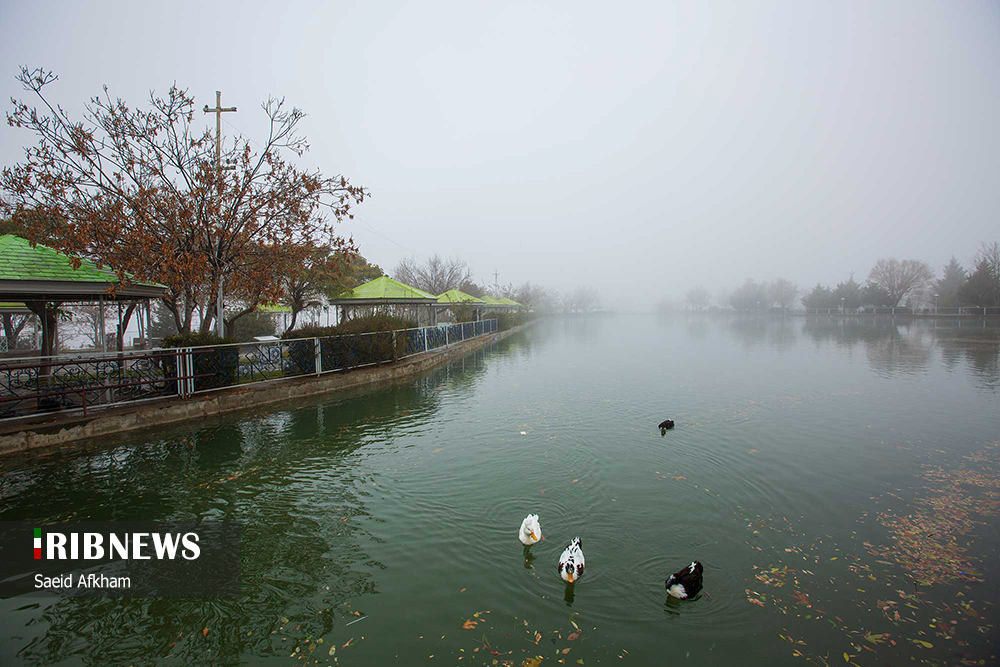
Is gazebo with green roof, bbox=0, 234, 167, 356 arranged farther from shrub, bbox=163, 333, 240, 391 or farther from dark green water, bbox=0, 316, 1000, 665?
dark green water, bbox=0, 316, 1000, 665

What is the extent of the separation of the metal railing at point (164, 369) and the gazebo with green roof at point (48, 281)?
1275mm

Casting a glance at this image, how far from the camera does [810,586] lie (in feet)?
12.4

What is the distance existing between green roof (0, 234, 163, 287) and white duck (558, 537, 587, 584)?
34.8 feet

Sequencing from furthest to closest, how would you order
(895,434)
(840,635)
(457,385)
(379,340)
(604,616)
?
(379,340)
(457,385)
(895,434)
(604,616)
(840,635)

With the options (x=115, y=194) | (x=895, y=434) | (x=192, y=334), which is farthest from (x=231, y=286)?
(x=895, y=434)

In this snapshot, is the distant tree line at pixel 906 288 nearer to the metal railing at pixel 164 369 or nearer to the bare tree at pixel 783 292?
the bare tree at pixel 783 292

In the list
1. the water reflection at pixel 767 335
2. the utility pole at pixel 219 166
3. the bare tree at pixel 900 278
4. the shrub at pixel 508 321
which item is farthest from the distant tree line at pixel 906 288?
the utility pole at pixel 219 166

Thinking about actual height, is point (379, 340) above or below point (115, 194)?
below

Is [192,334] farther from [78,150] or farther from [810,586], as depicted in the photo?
[810,586]

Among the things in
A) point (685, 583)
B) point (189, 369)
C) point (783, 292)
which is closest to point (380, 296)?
point (189, 369)

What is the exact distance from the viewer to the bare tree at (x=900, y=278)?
6606 centimetres

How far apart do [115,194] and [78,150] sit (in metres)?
1.00

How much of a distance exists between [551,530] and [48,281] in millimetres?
10349

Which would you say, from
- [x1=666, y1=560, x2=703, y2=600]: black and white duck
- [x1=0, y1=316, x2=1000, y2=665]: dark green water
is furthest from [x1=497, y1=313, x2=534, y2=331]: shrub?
[x1=666, y1=560, x2=703, y2=600]: black and white duck
